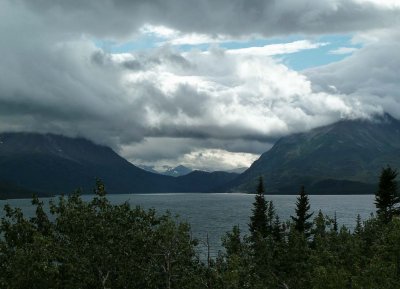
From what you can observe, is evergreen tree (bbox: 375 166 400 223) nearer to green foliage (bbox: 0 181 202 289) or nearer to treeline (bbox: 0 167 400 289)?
treeline (bbox: 0 167 400 289)

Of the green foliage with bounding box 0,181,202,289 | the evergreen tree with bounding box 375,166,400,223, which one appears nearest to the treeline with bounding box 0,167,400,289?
the green foliage with bounding box 0,181,202,289

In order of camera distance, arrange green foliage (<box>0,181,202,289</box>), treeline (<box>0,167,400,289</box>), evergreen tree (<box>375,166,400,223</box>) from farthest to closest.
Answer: evergreen tree (<box>375,166,400,223</box>) → treeline (<box>0,167,400,289</box>) → green foliage (<box>0,181,202,289</box>)

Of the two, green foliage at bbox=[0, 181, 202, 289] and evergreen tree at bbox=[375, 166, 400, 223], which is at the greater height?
evergreen tree at bbox=[375, 166, 400, 223]

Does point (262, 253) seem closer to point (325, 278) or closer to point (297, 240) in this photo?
point (297, 240)

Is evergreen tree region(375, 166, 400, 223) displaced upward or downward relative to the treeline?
upward

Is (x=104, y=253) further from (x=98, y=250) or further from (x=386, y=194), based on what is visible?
(x=386, y=194)

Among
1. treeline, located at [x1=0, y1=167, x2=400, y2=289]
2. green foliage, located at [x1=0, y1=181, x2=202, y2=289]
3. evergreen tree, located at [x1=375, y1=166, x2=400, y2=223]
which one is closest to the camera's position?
green foliage, located at [x1=0, y1=181, x2=202, y2=289]

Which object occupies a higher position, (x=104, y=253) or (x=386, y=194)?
(x=386, y=194)

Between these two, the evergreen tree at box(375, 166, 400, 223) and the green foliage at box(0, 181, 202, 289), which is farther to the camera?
the evergreen tree at box(375, 166, 400, 223)

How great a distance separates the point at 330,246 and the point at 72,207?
35.5 meters

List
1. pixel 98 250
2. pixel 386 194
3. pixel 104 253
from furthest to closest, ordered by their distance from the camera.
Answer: pixel 386 194 < pixel 104 253 < pixel 98 250

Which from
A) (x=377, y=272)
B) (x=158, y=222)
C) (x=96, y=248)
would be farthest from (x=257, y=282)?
(x=96, y=248)

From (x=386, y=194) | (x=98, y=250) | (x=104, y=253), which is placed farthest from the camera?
(x=386, y=194)

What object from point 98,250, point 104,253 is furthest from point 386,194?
point 98,250
